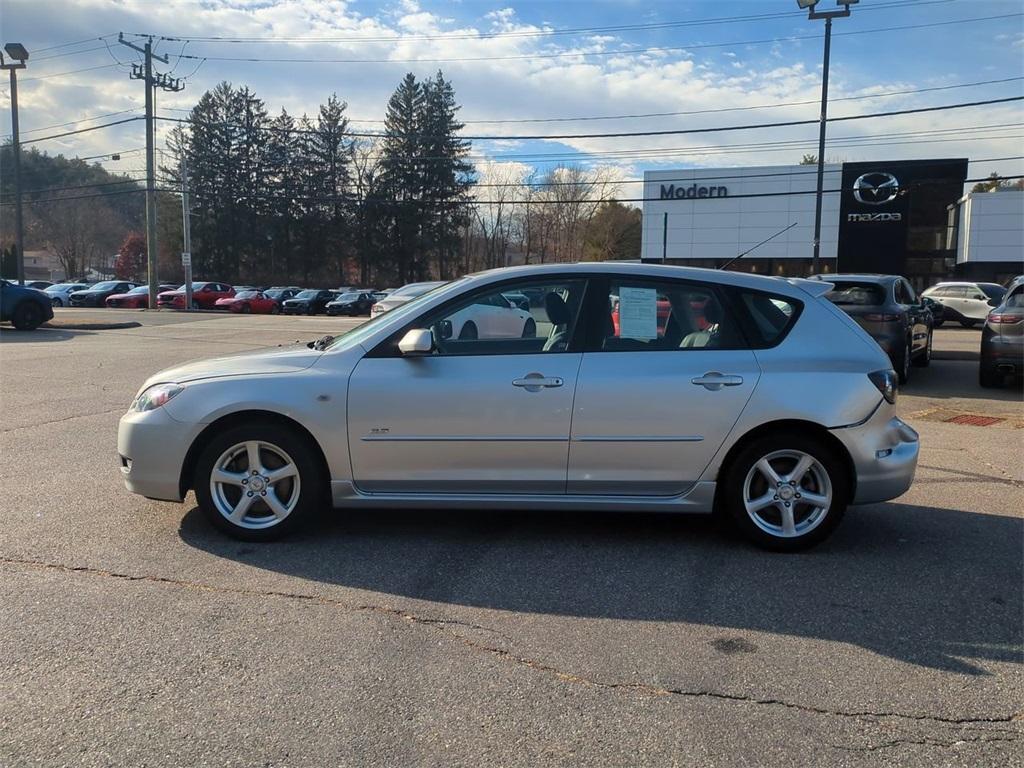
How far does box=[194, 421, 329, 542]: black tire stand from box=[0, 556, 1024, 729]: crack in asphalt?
1.89 feet

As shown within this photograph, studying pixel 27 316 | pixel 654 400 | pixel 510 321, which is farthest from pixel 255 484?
pixel 27 316

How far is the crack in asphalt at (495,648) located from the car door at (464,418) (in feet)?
2.98

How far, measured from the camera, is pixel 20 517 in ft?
16.7

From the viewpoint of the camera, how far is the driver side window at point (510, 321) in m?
4.64

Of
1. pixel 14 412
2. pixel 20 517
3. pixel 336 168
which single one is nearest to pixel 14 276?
pixel 336 168

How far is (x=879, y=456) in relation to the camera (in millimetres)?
4570

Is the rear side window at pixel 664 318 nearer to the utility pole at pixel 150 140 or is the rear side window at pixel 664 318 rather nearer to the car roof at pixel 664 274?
the car roof at pixel 664 274

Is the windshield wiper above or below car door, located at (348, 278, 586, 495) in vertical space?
above

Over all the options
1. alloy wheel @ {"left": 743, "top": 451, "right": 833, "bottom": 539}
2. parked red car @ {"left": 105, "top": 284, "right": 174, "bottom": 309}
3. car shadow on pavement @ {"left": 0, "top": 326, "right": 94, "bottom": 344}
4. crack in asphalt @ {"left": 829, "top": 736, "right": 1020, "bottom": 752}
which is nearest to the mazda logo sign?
A: car shadow on pavement @ {"left": 0, "top": 326, "right": 94, "bottom": 344}

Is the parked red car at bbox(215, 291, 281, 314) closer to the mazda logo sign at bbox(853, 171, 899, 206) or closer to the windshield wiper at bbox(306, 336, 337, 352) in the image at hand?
the mazda logo sign at bbox(853, 171, 899, 206)

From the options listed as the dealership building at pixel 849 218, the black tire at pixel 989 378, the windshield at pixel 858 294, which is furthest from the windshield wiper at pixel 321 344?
the dealership building at pixel 849 218

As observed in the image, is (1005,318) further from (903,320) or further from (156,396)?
(156,396)

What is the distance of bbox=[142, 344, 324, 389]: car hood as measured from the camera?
465 cm

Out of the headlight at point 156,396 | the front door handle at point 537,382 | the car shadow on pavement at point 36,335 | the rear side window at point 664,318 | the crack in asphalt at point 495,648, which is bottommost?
the crack in asphalt at point 495,648
